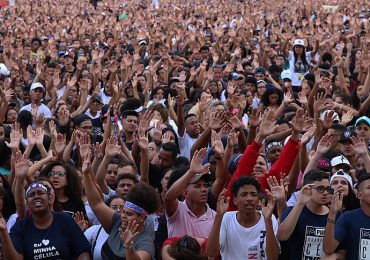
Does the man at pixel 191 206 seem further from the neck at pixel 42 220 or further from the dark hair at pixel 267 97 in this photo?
the dark hair at pixel 267 97

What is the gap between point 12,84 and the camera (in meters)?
12.0

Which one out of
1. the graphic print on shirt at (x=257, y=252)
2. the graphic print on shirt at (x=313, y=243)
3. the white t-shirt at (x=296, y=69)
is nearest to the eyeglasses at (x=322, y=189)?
the graphic print on shirt at (x=313, y=243)

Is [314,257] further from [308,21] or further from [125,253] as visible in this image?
[308,21]

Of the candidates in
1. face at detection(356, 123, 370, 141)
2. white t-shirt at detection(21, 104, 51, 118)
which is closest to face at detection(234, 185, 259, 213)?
face at detection(356, 123, 370, 141)

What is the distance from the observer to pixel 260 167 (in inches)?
261

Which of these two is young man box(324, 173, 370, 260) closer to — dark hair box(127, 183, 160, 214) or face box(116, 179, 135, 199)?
dark hair box(127, 183, 160, 214)

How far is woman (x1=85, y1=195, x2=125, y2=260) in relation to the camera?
18.8 ft

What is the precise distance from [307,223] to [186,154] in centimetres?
300

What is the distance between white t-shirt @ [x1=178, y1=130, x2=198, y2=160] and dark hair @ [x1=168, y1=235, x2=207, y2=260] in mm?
3394

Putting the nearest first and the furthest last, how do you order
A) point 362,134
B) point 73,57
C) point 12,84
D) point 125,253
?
point 125,253
point 362,134
point 12,84
point 73,57

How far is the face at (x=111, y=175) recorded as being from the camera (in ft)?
23.7

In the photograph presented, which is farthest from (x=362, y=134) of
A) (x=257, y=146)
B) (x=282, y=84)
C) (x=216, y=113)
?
(x=282, y=84)

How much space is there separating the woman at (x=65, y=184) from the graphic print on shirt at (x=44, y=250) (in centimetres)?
93

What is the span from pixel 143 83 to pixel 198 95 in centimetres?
135
